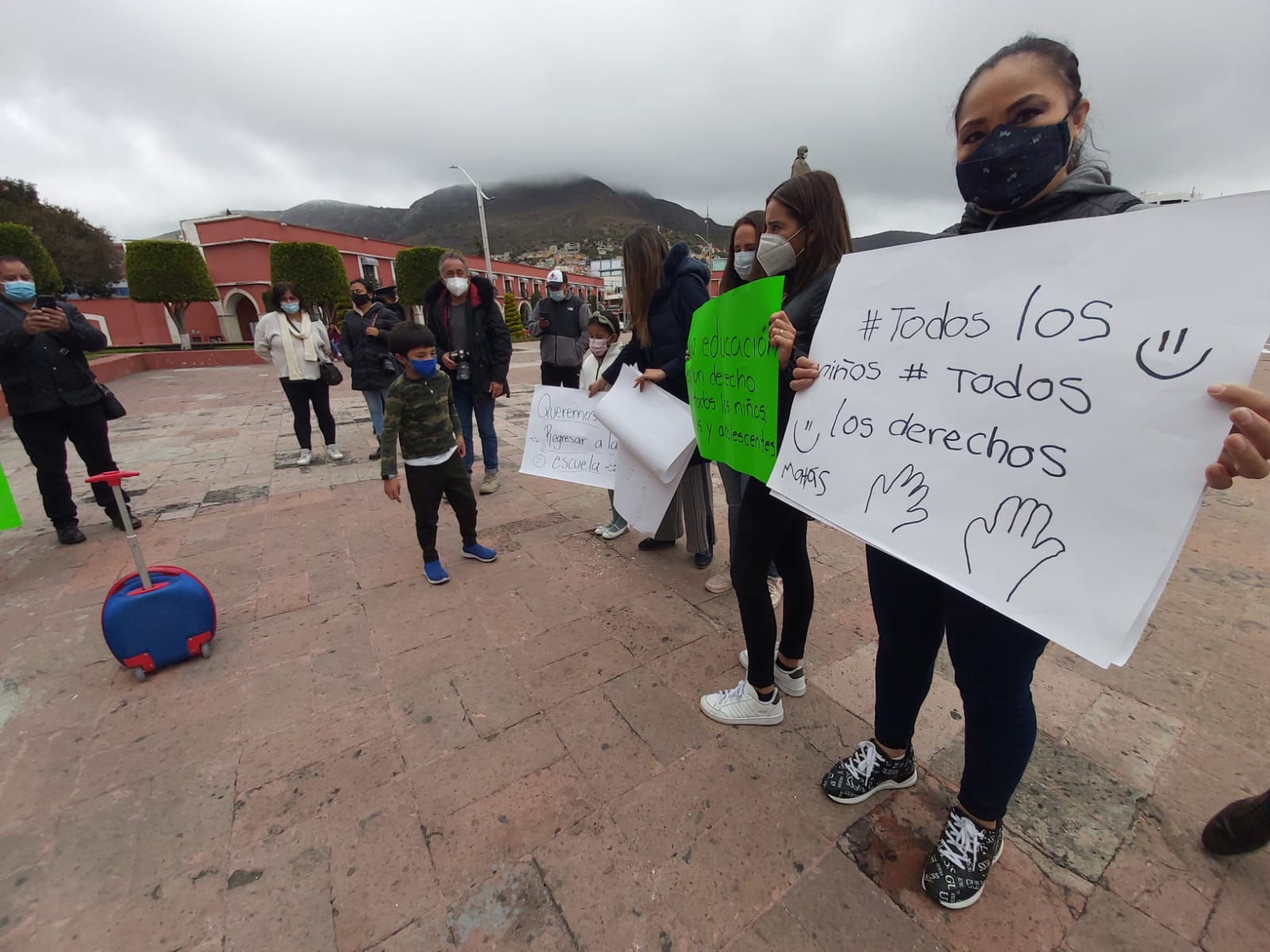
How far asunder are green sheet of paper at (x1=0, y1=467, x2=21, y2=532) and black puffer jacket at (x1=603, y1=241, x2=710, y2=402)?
3.34 m

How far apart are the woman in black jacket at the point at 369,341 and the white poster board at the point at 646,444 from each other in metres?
3.21

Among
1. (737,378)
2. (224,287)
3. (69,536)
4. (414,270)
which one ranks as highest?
(414,270)

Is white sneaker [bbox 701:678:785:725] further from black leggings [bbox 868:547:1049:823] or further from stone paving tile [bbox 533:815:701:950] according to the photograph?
stone paving tile [bbox 533:815:701:950]

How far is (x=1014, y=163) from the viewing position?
107cm

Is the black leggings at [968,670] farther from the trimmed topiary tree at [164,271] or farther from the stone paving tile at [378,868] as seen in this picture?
the trimmed topiary tree at [164,271]

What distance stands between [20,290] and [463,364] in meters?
2.60

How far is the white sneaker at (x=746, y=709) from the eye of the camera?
1964 mm

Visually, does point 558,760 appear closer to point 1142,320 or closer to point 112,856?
point 112,856

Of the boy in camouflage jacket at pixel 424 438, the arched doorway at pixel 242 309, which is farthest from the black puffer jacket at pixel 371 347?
the arched doorway at pixel 242 309

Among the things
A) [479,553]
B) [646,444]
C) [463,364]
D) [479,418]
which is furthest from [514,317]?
[646,444]

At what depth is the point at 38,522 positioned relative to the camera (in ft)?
13.3

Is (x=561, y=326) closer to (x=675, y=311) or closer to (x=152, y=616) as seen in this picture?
(x=675, y=311)

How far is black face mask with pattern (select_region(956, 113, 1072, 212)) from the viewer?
106cm

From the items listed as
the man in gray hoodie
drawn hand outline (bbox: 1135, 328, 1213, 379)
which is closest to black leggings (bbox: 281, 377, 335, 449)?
the man in gray hoodie
